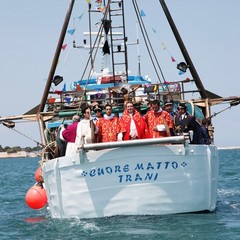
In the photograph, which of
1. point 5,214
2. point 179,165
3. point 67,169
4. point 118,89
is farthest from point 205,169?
point 5,214

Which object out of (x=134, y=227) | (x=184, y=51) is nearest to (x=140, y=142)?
(x=134, y=227)

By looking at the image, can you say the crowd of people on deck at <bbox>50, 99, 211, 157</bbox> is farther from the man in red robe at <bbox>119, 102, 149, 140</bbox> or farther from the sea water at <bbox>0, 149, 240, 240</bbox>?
the sea water at <bbox>0, 149, 240, 240</bbox>

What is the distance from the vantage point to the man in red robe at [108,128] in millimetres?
13586

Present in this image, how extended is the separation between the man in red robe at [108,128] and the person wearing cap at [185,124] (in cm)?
128

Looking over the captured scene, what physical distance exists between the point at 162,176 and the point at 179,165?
366 mm

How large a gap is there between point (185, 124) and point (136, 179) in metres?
1.72

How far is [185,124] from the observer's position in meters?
14.1

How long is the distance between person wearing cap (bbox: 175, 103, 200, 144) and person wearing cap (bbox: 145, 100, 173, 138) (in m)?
0.46

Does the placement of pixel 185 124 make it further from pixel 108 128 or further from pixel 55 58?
pixel 55 58

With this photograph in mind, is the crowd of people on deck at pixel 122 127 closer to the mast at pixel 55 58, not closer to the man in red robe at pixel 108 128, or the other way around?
the man in red robe at pixel 108 128

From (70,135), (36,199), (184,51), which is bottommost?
(36,199)

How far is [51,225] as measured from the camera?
13.5 m

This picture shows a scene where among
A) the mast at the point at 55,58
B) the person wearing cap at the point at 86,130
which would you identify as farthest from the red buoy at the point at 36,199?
the person wearing cap at the point at 86,130

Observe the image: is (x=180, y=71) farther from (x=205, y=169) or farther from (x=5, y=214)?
(x=5, y=214)
